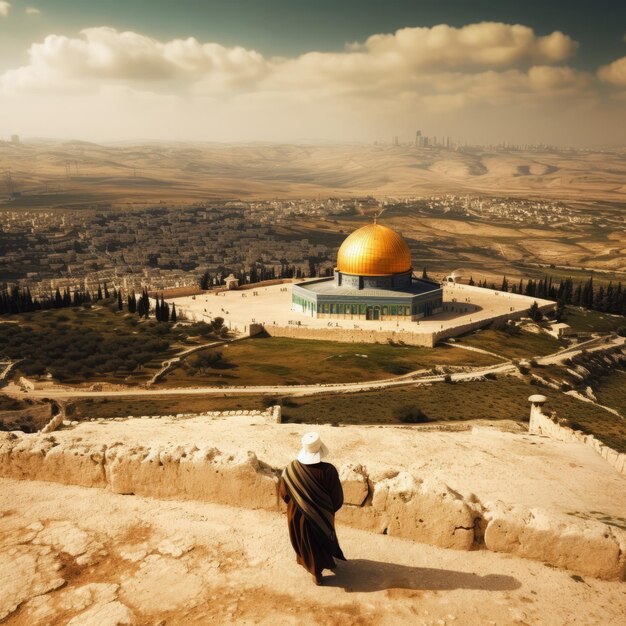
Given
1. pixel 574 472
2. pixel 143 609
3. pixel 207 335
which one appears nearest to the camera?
pixel 143 609

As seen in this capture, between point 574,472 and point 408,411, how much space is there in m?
12.2

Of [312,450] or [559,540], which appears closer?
[312,450]

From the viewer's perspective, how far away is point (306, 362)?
152 feet

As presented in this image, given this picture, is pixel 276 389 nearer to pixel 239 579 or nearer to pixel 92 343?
pixel 92 343

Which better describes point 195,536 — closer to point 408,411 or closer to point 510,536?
point 510,536

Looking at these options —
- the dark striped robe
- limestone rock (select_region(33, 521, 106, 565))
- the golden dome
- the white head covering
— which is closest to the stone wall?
the dark striped robe

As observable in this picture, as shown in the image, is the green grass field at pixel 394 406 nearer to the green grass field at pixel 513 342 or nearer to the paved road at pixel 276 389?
the paved road at pixel 276 389

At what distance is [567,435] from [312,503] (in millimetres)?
21307

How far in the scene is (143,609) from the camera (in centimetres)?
782

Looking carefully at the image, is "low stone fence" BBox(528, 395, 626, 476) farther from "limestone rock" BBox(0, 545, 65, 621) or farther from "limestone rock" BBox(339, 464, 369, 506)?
"limestone rock" BBox(0, 545, 65, 621)

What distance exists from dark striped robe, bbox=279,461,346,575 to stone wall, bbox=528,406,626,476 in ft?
56.2

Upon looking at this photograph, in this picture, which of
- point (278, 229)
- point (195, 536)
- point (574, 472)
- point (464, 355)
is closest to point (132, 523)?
point (195, 536)

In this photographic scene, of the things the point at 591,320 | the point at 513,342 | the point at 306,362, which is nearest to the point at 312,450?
the point at 306,362

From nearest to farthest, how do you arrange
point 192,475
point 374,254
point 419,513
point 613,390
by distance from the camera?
1. point 419,513
2. point 192,475
3. point 613,390
4. point 374,254
